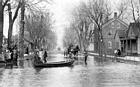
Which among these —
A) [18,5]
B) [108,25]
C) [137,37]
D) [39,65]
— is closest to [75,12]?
[108,25]

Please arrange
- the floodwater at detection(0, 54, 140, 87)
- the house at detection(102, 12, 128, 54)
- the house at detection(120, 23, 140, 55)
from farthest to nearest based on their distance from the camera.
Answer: the house at detection(102, 12, 128, 54) < the house at detection(120, 23, 140, 55) < the floodwater at detection(0, 54, 140, 87)

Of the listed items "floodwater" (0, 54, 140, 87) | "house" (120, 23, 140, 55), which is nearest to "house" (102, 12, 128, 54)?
"house" (120, 23, 140, 55)

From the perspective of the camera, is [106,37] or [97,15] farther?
[106,37]

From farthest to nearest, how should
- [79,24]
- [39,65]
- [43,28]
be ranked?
[79,24] → [43,28] → [39,65]

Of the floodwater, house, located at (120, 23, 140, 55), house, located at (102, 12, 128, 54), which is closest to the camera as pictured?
the floodwater

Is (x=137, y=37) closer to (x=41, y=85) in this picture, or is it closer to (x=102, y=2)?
(x=102, y=2)

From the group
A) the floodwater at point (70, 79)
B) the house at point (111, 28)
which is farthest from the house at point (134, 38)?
the floodwater at point (70, 79)

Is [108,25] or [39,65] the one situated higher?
[108,25]

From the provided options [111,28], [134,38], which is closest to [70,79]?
[134,38]

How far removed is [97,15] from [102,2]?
8.64ft

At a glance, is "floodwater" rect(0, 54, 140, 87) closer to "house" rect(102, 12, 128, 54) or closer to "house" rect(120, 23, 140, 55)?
"house" rect(120, 23, 140, 55)

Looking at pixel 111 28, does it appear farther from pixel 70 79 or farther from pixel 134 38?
pixel 70 79

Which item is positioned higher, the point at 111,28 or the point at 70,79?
the point at 111,28

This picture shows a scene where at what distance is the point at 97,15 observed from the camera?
57594mm
